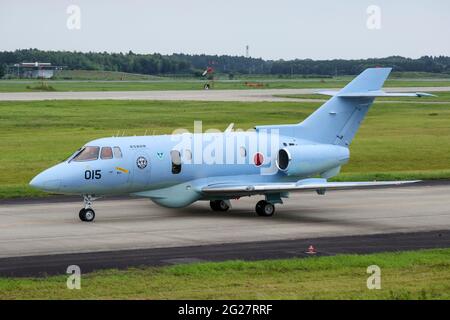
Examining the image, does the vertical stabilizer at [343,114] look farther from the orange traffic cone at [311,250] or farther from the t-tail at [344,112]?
the orange traffic cone at [311,250]

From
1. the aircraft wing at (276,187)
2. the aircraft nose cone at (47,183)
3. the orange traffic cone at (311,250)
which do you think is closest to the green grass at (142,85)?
the aircraft wing at (276,187)

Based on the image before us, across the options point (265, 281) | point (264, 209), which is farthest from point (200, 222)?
point (265, 281)

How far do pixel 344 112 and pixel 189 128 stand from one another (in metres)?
33.9

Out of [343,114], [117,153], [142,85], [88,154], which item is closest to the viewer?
[88,154]

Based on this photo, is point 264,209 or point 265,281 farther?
point 264,209

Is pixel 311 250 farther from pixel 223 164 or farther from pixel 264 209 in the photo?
pixel 223 164

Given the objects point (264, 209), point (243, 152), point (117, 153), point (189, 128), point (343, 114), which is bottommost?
point (189, 128)

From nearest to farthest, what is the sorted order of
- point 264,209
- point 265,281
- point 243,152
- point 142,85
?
point 265,281 → point 264,209 → point 243,152 → point 142,85

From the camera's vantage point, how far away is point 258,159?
1352 inches

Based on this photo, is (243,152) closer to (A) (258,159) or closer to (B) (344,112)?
(A) (258,159)

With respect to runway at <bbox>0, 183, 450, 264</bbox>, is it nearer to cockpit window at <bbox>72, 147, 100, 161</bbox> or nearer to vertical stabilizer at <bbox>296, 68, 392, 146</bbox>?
cockpit window at <bbox>72, 147, 100, 161</bbox>

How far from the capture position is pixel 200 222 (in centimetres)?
3198

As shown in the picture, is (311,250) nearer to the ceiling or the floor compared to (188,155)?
nearer to the floor

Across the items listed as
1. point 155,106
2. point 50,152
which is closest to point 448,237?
point 50,152
